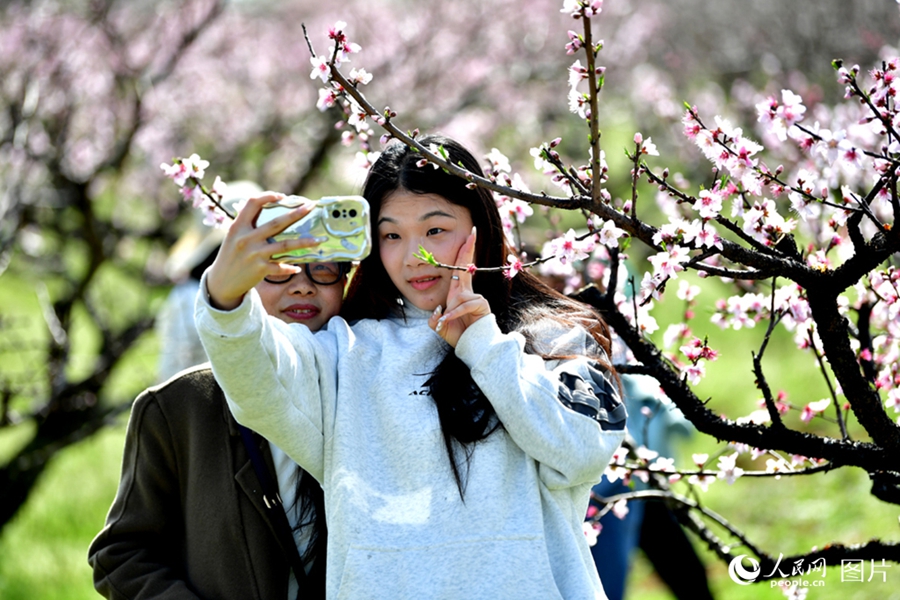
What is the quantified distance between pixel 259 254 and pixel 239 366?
21cm

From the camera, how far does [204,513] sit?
1884 mm

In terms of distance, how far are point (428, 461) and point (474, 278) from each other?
0.52m

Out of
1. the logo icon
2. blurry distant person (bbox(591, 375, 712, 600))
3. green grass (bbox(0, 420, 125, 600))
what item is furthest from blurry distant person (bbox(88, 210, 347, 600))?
green grass (bbox(0, 420, 125, 600))

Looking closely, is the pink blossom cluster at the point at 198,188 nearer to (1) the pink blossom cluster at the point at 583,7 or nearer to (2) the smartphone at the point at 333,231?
(2) the smartphone at the point at 333,231

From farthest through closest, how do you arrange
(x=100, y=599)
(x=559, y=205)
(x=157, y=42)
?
1. (x=157, y=42)
2. (x=100, y=599)
3. (x=559, y=205)

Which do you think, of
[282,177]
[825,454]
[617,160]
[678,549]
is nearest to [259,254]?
[825,454]

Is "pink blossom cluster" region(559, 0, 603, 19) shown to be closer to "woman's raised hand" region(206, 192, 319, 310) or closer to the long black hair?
the long black hair

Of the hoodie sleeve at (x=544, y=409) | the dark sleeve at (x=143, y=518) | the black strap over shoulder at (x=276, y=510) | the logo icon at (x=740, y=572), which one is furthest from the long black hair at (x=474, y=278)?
the logo icon at (x=740, y=572)

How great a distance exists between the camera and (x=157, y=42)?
6.71 meters

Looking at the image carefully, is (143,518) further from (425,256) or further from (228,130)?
(228,130)

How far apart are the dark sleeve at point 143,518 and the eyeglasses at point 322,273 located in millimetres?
399

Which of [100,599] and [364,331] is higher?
[364,331]

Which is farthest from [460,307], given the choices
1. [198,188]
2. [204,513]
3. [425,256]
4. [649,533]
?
[649,533]

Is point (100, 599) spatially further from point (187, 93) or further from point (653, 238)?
point (187, 93)
